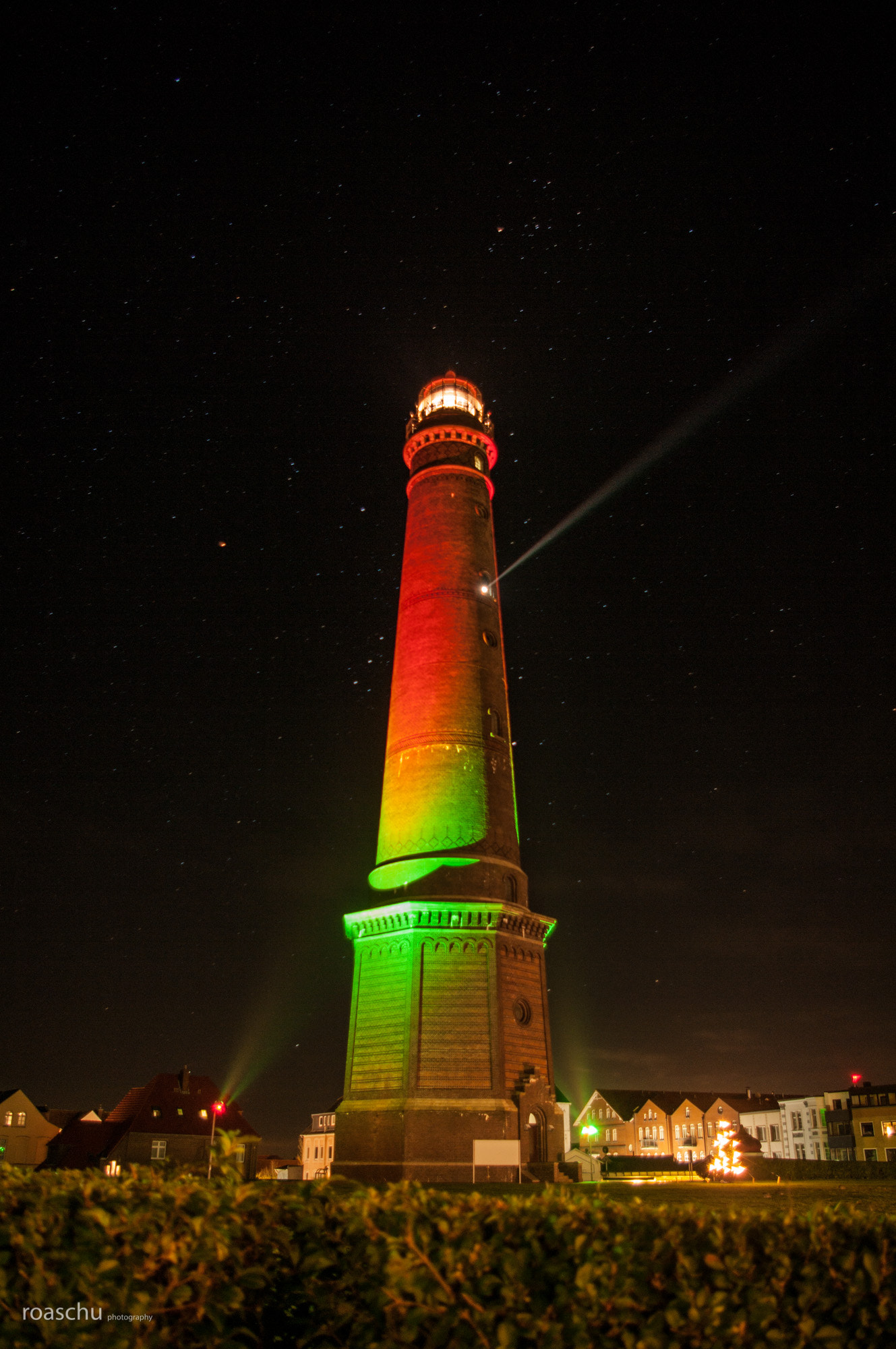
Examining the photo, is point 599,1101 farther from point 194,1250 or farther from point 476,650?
point 194,1250

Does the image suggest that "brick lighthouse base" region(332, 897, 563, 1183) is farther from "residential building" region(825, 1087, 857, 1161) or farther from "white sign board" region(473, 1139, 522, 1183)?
"residential building" region(825, 1087, 857, 1161)

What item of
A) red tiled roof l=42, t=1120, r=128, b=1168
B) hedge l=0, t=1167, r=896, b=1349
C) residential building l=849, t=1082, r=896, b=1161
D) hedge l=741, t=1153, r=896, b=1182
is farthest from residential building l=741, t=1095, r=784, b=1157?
hedge l=0, t=1167, r=896, b=1349

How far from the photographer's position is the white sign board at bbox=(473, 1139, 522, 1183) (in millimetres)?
26953

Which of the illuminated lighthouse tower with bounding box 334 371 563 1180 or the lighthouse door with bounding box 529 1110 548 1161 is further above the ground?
the illuminated lighthouse tower with bounding box 334 371 563 1180

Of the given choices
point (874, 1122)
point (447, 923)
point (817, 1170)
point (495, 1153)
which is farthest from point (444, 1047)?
point (874, 1122)

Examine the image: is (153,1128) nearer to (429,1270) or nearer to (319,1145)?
(319,1145)

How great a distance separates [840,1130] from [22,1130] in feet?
206

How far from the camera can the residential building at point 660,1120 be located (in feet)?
276

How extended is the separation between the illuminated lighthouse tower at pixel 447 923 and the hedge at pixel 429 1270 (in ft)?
76.6

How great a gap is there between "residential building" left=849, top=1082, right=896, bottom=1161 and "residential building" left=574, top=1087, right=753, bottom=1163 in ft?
36.6

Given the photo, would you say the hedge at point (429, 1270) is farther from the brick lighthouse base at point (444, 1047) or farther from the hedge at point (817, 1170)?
the hedge at point (817, 1170)

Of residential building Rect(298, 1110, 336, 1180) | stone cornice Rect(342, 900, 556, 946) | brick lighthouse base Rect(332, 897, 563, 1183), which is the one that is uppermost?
stone cornice Rect(342, 900, 556, 946)

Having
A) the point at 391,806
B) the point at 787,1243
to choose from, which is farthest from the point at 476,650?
the point at 787,1243

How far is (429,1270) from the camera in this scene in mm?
5324
